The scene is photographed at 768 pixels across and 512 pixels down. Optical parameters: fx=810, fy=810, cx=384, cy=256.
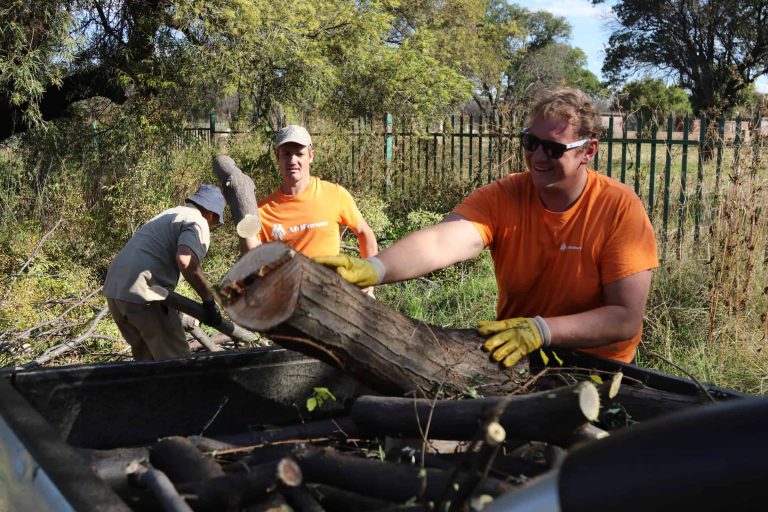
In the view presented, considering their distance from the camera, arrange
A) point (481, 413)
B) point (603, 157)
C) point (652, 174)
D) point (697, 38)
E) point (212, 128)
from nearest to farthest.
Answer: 1. point (481, 413)
2. point (652, 174)
3. point (603, 157)
4. point (212, 128)
5. point (697, 38)

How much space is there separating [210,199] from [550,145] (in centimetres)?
307

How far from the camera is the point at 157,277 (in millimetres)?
5242

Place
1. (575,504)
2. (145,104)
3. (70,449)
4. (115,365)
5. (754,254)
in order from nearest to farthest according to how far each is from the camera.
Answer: (575,504) < (70,449) < (115,365) < (754,254) < (145,104)

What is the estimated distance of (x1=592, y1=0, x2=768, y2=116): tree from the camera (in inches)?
1337

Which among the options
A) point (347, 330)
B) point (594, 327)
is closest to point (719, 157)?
point (594, 327)

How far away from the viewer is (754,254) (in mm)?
5738

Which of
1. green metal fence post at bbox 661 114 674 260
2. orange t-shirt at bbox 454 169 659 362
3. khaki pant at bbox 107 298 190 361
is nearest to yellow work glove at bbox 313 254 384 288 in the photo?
orange t-shirt at bbox 454 169 659 362

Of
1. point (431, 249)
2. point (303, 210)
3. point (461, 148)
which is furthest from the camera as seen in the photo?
point (461, 148)

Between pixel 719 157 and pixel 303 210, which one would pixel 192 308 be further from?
pixel 719 157

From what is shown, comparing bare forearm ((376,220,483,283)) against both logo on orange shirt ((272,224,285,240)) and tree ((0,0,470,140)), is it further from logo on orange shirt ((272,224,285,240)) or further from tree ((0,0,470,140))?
tree ((0,0,470,140))

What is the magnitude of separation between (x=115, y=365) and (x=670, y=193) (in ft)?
22.3

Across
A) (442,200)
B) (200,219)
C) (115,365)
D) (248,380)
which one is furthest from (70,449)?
(442,200)

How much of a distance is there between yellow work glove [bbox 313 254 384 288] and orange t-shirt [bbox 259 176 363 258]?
2.23 meters

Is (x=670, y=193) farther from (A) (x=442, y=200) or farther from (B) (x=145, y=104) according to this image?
(B) (x=145, y=104)
